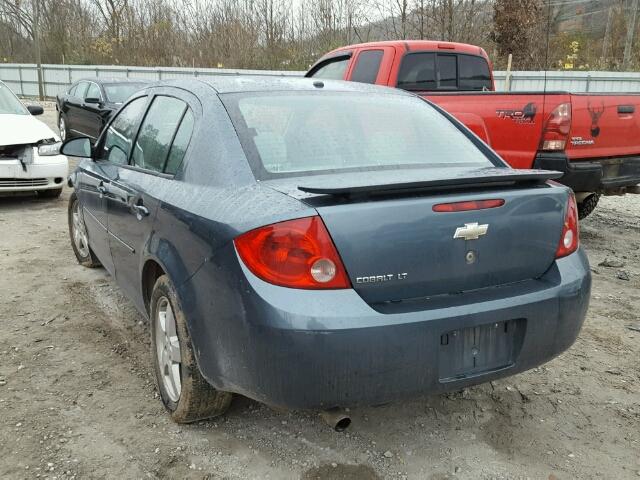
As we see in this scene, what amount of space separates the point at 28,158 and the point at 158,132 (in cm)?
471

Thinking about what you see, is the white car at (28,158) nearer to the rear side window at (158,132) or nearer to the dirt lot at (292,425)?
the dirt lot at (292,425)

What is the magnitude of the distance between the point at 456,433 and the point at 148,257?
1.71 m

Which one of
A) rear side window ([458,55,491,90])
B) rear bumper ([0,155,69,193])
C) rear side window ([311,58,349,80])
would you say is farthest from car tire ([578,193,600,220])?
rear bumper ([0,155,69,193])

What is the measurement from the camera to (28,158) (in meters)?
7.18

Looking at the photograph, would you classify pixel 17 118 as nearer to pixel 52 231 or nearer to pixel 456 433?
pixel 52 231

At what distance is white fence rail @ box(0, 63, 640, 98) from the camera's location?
15.7m

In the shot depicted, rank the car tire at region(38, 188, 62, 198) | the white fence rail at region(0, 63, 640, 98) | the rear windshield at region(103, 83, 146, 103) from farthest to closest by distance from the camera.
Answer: the white fence rail at region(0, 63, 640, 98)
the rear windshield at region(103, 83, 146, 103)
the car tire at region(38, 188, 62, 198)

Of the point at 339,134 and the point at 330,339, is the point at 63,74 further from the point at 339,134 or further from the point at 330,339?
the point at 330,339

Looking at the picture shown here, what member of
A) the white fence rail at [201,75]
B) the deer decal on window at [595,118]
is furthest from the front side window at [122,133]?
the white fence rail at [201,75]

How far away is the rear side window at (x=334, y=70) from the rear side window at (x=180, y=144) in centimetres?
430

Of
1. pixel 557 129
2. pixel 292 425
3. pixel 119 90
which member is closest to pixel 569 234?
pixel 292 425

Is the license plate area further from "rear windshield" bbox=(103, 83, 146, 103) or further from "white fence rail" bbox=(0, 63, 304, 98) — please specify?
"white fence rail" bbox=(0, 63, 304, 98)

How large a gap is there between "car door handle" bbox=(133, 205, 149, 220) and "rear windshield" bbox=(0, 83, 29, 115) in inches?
238

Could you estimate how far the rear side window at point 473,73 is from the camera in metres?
7.07
